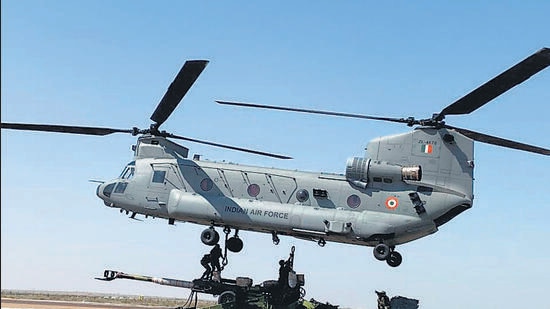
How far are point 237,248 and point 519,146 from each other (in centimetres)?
993

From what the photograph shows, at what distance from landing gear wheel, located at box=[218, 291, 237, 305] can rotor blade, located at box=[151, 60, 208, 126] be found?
279 inches

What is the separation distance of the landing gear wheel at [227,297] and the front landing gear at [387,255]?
4.74 metres

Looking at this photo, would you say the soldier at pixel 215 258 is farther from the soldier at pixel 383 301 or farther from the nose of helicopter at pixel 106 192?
the soldier at pixel 383 301

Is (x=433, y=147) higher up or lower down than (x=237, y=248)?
higher up

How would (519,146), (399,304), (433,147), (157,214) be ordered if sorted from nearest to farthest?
1. (399,304)
2. (519,146)
3. (433,147)
4. (157,214)

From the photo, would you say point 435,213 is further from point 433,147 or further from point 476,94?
point 476,94

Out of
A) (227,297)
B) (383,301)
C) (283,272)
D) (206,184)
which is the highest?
(206,184)

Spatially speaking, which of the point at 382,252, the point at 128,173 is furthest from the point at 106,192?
the point at 382,252

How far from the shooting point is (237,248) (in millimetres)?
22281

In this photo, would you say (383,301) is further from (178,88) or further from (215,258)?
(178,88)

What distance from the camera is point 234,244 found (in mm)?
22312

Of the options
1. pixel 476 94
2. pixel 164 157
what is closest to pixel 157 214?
pixel 164 157

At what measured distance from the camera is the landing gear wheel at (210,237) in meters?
21.5

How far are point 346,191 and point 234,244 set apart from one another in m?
4.44
